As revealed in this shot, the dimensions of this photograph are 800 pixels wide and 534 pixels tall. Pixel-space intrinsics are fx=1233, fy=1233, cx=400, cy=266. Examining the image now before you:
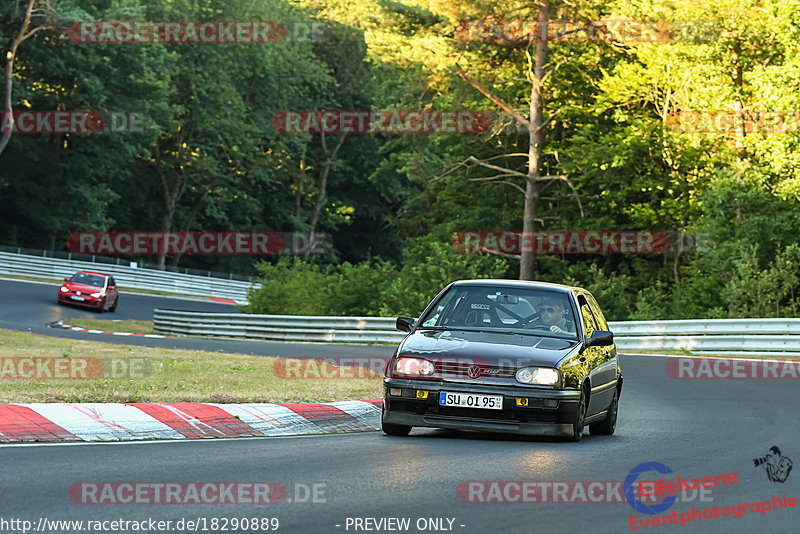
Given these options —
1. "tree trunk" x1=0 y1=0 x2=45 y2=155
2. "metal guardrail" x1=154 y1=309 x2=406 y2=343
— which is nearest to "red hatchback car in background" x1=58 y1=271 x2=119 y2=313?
"metal guardrail" x1=154 y1=309 x2=406 y2=343

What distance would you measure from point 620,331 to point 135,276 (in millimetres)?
37217

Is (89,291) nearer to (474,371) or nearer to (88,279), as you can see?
(88,279)

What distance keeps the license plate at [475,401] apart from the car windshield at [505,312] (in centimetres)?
115

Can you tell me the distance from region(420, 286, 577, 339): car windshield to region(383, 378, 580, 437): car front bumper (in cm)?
111

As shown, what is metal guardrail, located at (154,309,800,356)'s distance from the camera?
2688cm

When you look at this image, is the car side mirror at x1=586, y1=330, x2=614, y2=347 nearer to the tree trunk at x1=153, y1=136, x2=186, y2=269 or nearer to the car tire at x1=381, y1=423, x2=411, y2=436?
the car tire at x1=381, y1=423, x2=411, y2=436

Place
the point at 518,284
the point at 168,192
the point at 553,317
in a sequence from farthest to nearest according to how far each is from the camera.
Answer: the point at 168,192, the point at 518,284, the point at 553,317

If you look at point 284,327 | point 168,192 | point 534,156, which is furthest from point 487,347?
point 168,192

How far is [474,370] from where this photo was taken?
10.8m

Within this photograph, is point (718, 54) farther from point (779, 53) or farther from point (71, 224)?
point (71, 224)

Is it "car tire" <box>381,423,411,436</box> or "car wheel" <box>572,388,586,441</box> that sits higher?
"car wheel" <box>572,388,586,441</box>

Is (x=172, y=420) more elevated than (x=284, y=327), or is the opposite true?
(x=172, y=420)

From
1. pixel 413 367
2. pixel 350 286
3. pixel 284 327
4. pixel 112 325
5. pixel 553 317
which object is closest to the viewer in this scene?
pixel 413 367

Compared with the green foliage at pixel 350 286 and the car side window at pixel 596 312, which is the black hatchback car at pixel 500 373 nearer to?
the car side window at pixel 596 312
